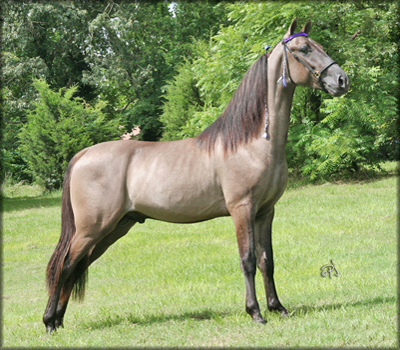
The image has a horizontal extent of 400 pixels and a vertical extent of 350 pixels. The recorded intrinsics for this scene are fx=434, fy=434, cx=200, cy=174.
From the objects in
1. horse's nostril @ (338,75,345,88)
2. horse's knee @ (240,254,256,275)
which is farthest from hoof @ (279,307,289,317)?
horse's nostril @ (338,75,345,88)

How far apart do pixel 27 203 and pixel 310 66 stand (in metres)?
16.4

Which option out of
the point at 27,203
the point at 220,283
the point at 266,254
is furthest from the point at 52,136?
the point at 266,254

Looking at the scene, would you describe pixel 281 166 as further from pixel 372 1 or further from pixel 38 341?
pixel 372 1

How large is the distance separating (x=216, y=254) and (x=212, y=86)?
35.2 ft

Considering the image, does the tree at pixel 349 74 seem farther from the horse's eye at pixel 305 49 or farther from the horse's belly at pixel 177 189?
the horse's belly at pixel 177 189

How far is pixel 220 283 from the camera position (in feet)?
22.3

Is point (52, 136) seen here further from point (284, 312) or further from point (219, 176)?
point (284, 312)

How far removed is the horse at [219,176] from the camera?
14.0 ft

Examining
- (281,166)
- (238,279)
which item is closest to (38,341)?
(281,166)

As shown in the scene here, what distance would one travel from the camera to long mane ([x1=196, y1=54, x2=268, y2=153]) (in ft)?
14.4

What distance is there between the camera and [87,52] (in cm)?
2645

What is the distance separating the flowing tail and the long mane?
1.70 meters

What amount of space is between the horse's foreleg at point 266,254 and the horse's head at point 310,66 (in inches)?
54.5

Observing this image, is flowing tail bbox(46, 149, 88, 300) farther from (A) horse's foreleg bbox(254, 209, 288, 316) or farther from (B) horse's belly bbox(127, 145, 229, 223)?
(A) horse's foreleg bbox(254, 209, 288, 316)
